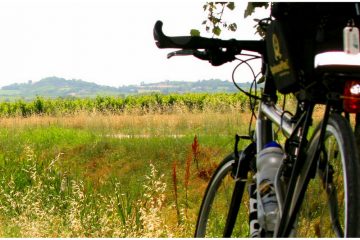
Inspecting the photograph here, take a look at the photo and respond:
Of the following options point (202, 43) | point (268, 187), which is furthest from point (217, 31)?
point (268, 187)

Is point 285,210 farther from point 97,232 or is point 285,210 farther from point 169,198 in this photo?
point 169,198

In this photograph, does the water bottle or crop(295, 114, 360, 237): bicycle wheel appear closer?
crop(295, 114, 360, 237): bicycle wheel

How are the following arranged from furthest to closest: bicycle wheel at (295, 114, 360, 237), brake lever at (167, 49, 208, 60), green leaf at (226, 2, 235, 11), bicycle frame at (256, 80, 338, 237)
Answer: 1. green leaf at (226, 2, 235, 11)
2. brake lever at (167, 49, 208, 60)
3. bicycle frame at (256, 80, 338, 237)
4. bicycle wheel at (295, 114, 360, 237)

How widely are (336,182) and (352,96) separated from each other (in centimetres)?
35

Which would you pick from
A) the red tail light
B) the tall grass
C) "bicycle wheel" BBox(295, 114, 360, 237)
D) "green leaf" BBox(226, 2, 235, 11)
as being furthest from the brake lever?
"green leaf" BBox(226, 2, 235, 11)

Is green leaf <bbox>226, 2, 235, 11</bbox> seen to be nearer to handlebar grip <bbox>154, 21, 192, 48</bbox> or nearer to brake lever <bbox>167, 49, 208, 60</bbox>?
brake lever <bbox>167, 49, 208, 60</bbox>

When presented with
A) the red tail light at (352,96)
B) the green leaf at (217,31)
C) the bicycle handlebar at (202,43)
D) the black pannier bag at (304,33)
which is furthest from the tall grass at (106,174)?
the red tail light at (352,96)

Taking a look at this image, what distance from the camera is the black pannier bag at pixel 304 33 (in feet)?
6.33

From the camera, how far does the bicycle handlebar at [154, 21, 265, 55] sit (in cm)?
237

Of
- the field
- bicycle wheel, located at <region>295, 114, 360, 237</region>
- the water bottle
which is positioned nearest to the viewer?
bicycle wheel, located at <region>295, 114, 360, 237</region>

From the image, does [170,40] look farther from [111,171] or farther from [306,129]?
[111,171]

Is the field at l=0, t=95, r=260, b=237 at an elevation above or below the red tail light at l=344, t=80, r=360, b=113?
below

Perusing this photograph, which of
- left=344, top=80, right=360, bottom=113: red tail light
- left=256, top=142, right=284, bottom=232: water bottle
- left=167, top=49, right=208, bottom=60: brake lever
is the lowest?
left=256, top=142, right=284, bottom=232: water bottle

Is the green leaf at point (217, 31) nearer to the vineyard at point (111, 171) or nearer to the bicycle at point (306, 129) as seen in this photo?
the vineyard at point (111, 171)
